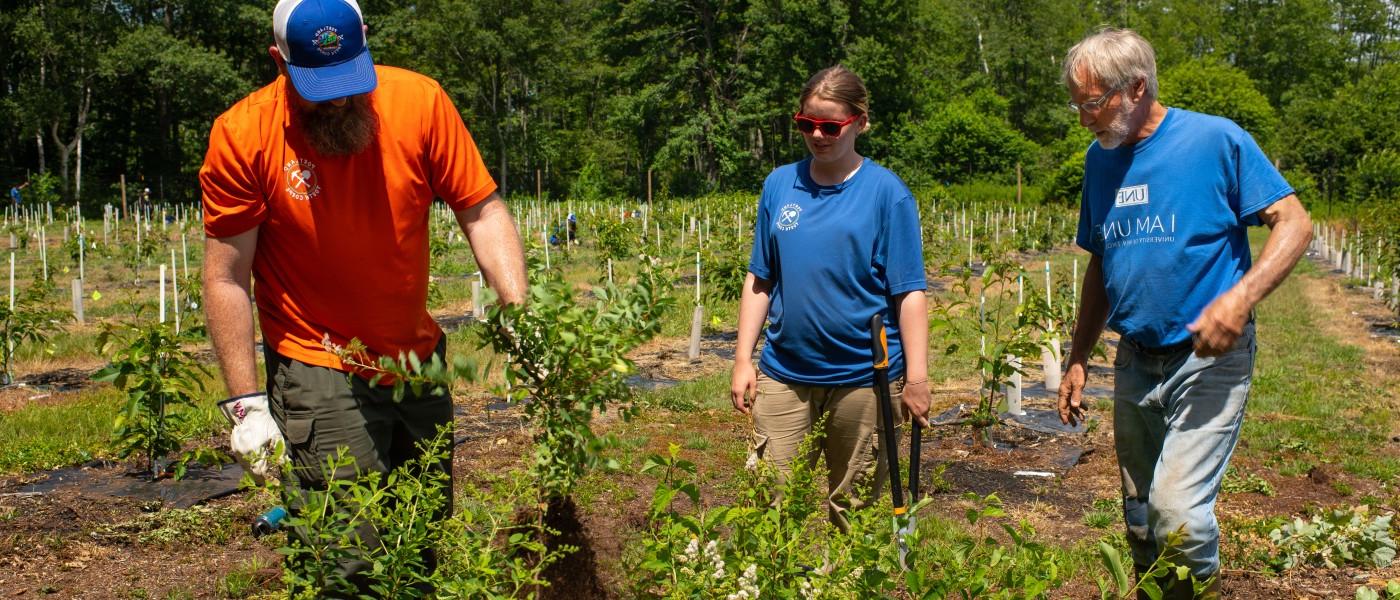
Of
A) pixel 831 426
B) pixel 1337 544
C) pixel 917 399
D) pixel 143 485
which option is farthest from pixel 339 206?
pixel 1337 544

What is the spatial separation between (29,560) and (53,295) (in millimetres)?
10719

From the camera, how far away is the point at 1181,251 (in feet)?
8.73

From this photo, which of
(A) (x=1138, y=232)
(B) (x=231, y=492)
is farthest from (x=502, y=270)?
(B) (x=231, y=492)

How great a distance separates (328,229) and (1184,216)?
204cm

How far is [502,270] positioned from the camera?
247cm

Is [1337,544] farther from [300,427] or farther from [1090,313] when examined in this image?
[300,427]

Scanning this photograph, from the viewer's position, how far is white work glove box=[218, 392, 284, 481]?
2209 millimetres

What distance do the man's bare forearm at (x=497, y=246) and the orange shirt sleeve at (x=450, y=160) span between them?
33 millimetres

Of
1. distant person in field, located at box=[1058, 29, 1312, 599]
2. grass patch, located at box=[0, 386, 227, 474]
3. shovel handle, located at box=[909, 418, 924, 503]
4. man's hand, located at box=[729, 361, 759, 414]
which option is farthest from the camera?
grass patch, located at box=[0, 386, 227, 474]

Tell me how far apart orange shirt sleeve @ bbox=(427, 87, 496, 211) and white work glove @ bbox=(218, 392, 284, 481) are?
61 centimetres

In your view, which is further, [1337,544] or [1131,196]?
[1337,544]

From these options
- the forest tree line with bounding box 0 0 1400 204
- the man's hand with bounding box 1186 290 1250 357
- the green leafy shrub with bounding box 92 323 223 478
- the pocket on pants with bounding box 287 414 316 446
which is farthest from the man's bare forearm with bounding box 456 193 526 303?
the forest tree line with bounding box 0 0 1400 204

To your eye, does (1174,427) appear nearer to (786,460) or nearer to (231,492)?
(786,460)

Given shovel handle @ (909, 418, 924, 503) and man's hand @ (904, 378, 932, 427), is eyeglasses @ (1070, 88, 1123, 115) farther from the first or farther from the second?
shovel handle @ (909, 418, 924, 503)
